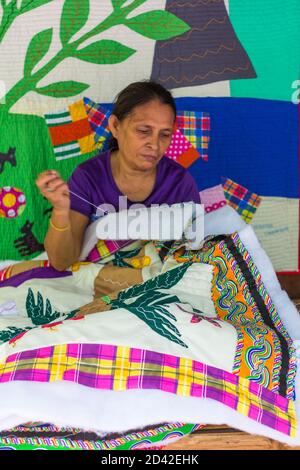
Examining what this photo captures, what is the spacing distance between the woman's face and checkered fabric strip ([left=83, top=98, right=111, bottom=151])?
0.39m

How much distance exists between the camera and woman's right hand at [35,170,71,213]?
1.44 m

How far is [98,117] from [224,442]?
46.5 inches

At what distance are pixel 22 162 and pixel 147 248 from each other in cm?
58

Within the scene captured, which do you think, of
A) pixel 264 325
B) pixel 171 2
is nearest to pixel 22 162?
pixel 171 2

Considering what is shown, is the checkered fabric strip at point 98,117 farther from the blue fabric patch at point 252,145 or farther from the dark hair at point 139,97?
the dark hair at point 139,97

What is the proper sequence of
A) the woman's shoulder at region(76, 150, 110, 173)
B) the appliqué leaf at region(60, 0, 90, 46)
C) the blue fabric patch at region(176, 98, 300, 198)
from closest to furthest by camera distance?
the woman's shoulder at region(76, 150, 110, 173) → the appliqué leaf at region(60, 0, 90, 46) → the blue fabric patch at region(176, 98, 300, 198)

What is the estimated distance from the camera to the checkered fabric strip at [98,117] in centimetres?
205

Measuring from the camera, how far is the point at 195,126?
2.09 metres

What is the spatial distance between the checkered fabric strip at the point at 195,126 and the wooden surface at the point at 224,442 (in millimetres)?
1099

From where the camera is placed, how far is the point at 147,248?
1733 millimetres

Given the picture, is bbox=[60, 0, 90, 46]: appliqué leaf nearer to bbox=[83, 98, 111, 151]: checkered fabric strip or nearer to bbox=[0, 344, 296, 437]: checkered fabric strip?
bbox=[83, 98, 111, 151]: checkered fabric strip

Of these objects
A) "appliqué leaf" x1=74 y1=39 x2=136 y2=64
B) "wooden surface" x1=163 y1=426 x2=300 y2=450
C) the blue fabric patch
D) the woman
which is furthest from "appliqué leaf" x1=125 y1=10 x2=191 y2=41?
"wooden surface" x1=163 y1=426 x2=300 y2=450

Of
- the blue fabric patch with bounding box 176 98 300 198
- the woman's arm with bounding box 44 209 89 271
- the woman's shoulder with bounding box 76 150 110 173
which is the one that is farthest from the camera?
the blue fabric patch with bounding box 176 98 300 198
